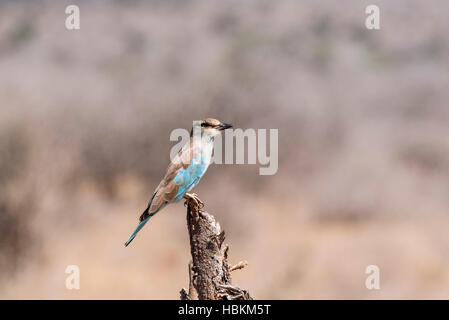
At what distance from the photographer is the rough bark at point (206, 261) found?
449 cm

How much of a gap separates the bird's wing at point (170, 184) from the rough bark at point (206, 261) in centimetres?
24

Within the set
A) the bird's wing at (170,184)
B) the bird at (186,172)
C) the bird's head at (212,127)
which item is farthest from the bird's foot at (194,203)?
the bird's head at (212,127)

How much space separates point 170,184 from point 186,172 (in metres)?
0.18

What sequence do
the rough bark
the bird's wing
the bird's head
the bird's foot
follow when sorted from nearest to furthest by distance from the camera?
1. the rough bark
2. the bird's foot
3. the bird's wing
4. the bird's head

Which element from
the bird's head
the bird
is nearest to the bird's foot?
the bird

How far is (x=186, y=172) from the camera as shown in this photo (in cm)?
489

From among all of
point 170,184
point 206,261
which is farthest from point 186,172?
point 206,261

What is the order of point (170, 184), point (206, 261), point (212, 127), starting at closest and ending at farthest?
point (206, 261)
point (170, 184)
point (212, 127)

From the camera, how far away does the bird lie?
4784 mm

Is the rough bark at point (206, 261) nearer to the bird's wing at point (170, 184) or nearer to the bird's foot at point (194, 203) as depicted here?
the bird's foot at point (194, 203)

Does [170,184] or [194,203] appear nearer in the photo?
[194,203]

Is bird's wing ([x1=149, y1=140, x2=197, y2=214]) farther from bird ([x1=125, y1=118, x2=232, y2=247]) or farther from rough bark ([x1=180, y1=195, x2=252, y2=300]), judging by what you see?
rough bark ([x1=180, y1=195, x2=252, y2=300])

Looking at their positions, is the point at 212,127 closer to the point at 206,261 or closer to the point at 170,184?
the point at 170,184
